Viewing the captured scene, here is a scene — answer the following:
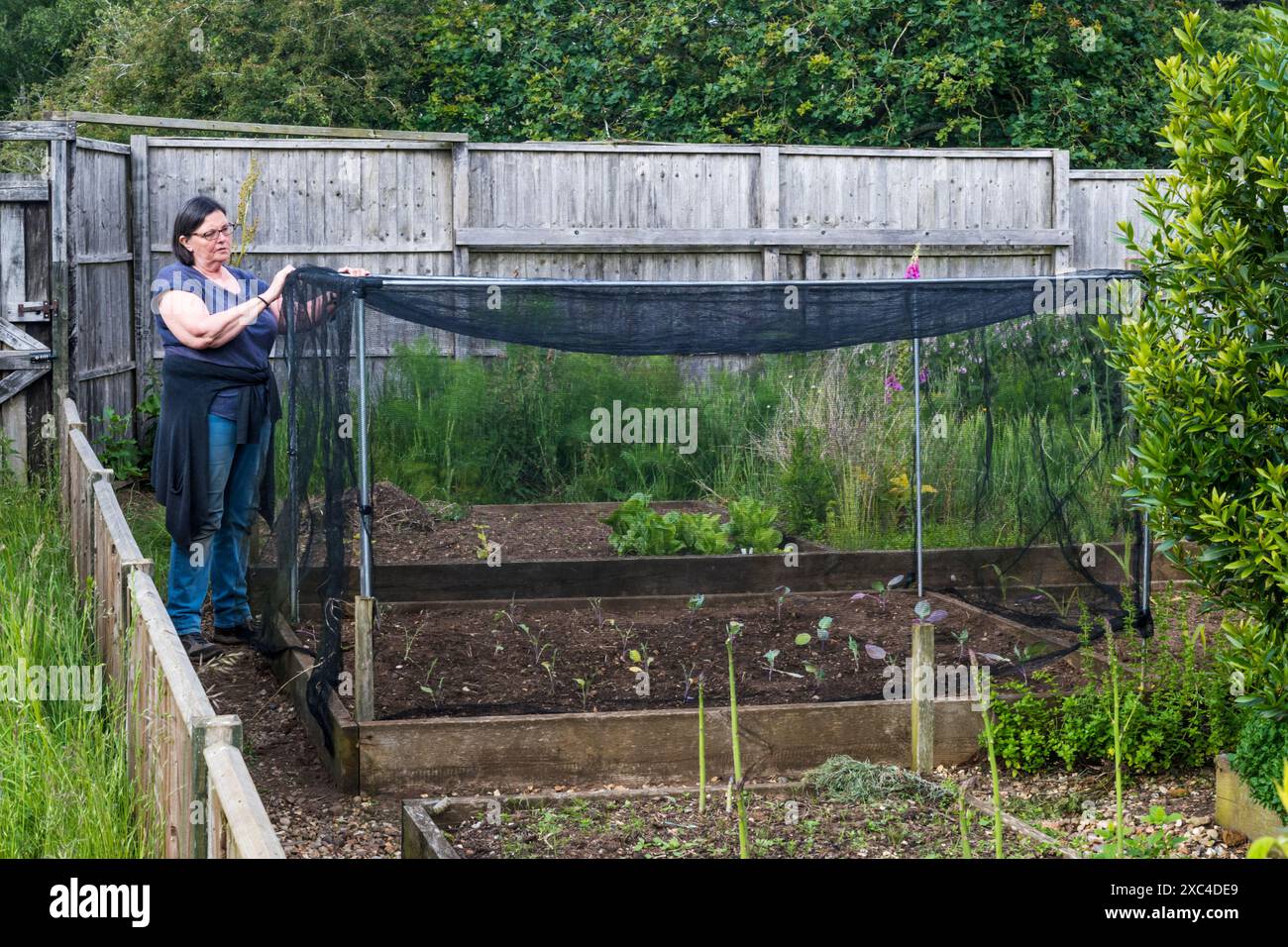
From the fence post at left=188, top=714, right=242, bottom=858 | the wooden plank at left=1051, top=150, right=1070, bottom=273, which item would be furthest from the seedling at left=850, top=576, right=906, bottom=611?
the wooden plank at left=1051, top=150, right=1070, bottom=273

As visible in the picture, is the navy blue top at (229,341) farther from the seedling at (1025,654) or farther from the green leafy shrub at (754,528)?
the seedling at (1025,654)

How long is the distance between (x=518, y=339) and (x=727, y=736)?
5.38 ft

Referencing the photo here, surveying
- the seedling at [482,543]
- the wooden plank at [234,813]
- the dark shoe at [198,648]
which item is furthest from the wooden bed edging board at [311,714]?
the wooden plank at [234,813]

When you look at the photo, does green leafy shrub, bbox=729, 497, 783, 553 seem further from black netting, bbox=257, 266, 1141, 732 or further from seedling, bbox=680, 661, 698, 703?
seedling, bbox=680, 661, 698, 703

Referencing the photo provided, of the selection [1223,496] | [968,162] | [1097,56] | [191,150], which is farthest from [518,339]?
[1097,56]

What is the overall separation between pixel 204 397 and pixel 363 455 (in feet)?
4.17

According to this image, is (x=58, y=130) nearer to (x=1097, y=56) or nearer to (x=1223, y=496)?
(x=1223, y=496)

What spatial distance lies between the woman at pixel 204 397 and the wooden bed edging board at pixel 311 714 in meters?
0.33

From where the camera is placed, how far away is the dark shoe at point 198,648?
20.3 ft

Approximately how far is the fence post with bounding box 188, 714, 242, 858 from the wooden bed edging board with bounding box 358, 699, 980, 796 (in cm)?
182

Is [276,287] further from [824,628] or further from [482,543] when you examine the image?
[824,628]

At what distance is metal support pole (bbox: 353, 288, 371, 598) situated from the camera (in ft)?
16.5

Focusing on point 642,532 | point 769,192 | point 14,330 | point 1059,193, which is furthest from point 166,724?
point 1059,193

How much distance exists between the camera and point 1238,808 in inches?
177
